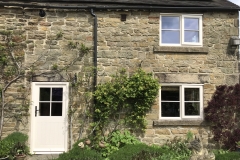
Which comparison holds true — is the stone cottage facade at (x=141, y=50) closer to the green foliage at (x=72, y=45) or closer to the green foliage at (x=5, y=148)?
the green foliage at (x=72, y=45)

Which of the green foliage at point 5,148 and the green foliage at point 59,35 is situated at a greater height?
Result: the green foliage at point 59,35

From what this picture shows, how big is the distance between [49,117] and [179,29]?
488 centimetres

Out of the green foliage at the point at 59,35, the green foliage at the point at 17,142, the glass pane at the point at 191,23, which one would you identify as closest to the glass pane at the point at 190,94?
the glass pane at the point at 191,23

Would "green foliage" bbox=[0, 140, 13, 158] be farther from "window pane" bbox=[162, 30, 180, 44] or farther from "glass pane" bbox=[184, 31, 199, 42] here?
"glass pane" bbox=[184, 31, 199, 42]

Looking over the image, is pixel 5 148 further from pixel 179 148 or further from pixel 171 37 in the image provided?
pixel 171 37

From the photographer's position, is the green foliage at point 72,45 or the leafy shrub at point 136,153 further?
the green foliage at point 72,45

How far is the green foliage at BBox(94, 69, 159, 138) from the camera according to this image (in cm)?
702

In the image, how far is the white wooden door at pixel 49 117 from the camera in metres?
7.08

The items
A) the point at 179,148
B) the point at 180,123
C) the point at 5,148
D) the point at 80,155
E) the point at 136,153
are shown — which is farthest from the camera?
the point at 180,123

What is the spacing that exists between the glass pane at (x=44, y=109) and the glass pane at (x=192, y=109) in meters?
4.30

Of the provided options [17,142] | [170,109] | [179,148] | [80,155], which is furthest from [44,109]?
[179,148]

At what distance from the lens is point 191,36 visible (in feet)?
25.4

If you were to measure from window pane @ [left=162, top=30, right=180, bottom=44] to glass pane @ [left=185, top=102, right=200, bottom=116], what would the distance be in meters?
2.04

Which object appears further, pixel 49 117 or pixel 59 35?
pixel 59 35
